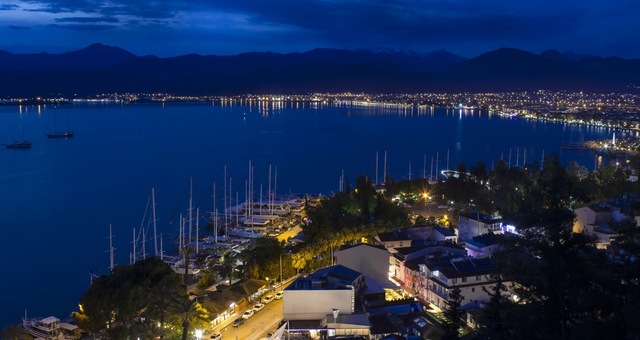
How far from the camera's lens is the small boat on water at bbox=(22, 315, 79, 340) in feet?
24.6

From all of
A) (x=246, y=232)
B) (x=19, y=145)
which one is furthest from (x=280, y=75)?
(x=246, y=232)

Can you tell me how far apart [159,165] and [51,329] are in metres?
17.4

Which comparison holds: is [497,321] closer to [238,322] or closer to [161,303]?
[161,303]

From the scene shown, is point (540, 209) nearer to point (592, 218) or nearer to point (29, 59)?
point (592, 218)

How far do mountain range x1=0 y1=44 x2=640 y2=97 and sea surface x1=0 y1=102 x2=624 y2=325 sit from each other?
5006cm

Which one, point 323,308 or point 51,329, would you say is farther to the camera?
point 51,329

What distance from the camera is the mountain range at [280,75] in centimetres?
9581

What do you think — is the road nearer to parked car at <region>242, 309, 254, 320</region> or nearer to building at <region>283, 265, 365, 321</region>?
parked car at <region>242, 309, 254, 320</region>

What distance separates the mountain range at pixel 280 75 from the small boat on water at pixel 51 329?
266ft

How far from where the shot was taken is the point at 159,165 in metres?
24.4

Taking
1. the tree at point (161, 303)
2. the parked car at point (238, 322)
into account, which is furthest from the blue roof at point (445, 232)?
the tree at point (161, 303)

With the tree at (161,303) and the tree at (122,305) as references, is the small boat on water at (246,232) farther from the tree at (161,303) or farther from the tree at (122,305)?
the tree at (161,303)

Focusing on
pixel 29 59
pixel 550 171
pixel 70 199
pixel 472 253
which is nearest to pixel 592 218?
pixel 472 253

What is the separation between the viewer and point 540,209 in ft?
10.3
